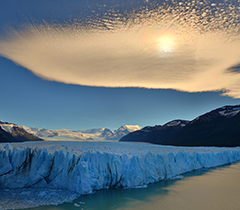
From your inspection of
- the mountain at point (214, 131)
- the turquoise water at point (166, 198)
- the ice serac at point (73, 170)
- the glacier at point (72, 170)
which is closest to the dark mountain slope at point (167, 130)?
the mountain at point (214, 131)

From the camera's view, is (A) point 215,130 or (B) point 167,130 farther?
(B) point 167,130

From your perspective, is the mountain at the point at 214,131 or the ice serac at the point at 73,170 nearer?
the ice serac at the point at 73,170

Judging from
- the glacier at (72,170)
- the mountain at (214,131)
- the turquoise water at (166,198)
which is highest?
the mountain at (214,131)

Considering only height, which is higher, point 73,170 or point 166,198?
point 73,170

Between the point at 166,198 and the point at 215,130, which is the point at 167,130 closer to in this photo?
the point at 215,130

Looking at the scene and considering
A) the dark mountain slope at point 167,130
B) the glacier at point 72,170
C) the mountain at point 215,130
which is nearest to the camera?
the glacier at point 72,170

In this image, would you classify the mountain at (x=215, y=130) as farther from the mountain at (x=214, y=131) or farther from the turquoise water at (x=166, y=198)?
the turquoise water at (x=166, y=198)

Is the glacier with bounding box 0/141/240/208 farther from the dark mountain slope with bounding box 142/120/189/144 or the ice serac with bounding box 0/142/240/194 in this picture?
the dark mountain slope with bounding box 142/120/189/144

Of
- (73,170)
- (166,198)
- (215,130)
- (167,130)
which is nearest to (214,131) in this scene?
(215,130)

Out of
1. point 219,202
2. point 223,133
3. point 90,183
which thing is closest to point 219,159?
point 219,202

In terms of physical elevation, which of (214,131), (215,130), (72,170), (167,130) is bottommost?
(72,170)
